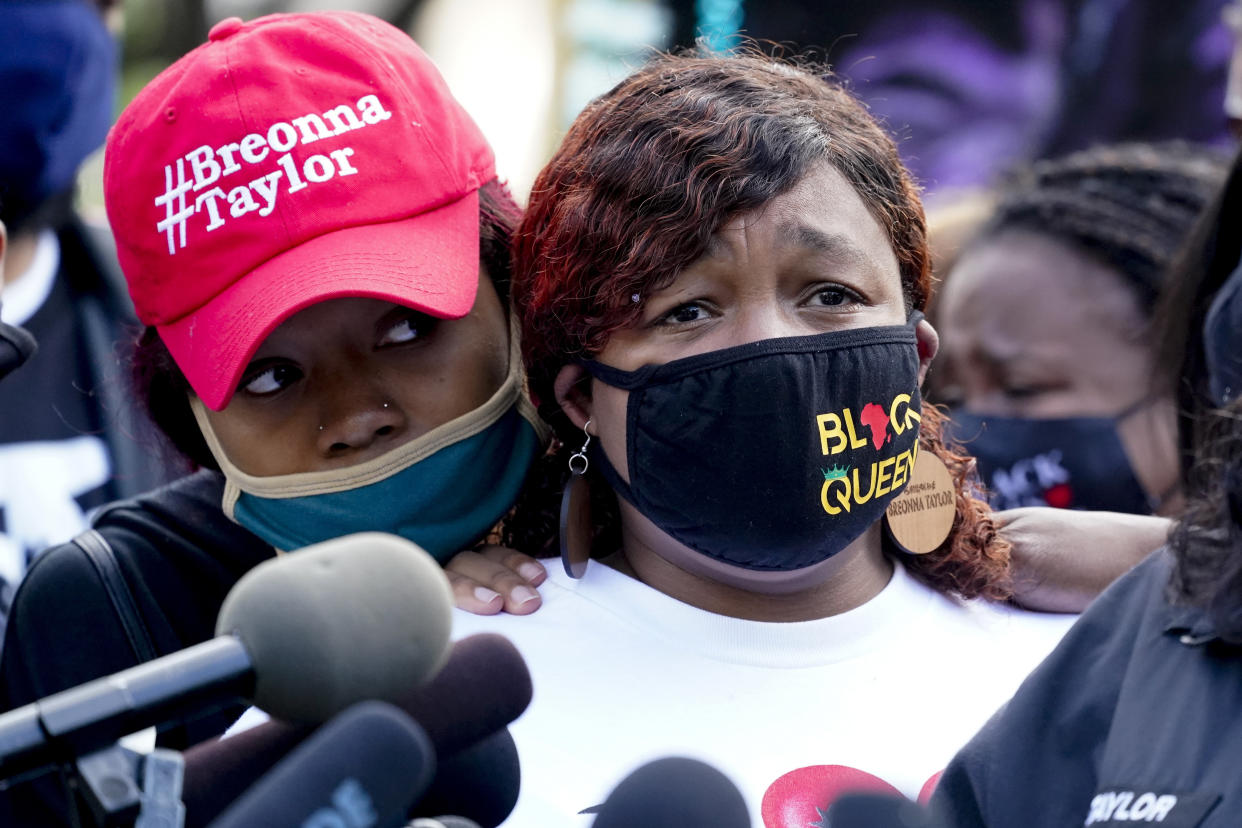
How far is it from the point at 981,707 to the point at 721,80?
1.12 m

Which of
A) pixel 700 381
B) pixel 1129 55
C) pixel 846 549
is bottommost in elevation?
pixel 1129 55

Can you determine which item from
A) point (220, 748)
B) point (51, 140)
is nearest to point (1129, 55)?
point (51, 140)

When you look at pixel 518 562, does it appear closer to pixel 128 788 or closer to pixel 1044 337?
pixel 128 788

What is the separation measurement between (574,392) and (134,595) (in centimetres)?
88

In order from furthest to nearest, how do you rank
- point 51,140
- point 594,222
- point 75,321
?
point 51,140 < point 75,321 < point 594,222

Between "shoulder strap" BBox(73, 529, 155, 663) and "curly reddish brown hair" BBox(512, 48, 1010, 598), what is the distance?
2.66 ft

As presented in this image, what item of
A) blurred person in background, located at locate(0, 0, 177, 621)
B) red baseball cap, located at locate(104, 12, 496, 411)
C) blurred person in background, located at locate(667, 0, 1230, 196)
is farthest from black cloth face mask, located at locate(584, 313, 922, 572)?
blurred person in background, located at locate(667, 0, 1230, 196)

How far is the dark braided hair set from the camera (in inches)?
165

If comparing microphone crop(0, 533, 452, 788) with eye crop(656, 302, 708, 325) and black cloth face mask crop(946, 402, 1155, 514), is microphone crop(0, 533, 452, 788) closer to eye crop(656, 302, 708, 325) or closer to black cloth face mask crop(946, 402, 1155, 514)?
eye crop(656, 302, 708, 325)

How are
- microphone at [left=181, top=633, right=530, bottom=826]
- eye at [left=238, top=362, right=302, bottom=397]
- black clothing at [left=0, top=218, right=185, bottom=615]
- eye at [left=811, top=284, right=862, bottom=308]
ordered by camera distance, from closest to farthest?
microphone at [left=181, top=633, right=530, bottom=826]
eye at [left=811, top=284, right=862, bottom=308]
eye at [left=238, top=362, right=302, bottom=397]
black clothing at [left=0, top=218, right=185, bottom=615]

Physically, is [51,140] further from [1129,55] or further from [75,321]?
[1129,55]

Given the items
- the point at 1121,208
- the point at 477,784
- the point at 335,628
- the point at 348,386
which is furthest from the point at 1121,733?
the point at 1121,208

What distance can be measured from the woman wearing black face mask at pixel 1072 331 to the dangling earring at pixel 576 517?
1.59 meters

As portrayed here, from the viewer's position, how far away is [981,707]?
2.25 meters
